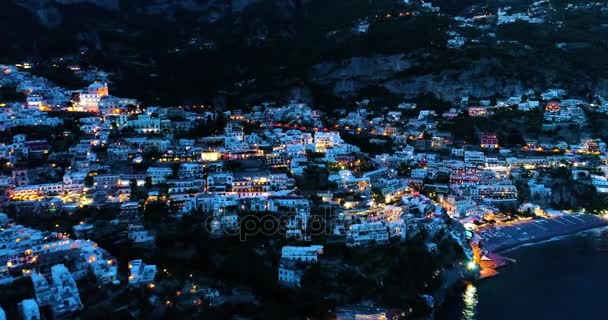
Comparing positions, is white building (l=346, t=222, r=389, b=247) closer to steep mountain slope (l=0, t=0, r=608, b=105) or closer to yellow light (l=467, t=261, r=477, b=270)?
yellow light (l=467, t=261, r=477, b=270)

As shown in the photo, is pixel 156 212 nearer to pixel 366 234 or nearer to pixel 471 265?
pixel 366 234

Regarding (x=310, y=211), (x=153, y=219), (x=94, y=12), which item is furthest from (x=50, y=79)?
(x=310, y=211)

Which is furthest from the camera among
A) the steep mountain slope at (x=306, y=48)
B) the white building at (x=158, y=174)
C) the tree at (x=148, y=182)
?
the steep mountain slope at (x=306, y=48)

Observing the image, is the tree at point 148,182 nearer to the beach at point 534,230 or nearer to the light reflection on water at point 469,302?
the light reflection on water at point 469,302

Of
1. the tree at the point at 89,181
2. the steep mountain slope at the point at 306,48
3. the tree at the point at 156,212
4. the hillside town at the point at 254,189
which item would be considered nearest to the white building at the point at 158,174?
the hillside town at the point at 254,189

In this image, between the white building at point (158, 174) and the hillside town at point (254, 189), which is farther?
the white building at point (158, 174)

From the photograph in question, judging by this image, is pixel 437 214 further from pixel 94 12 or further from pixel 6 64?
pixel 94 12
